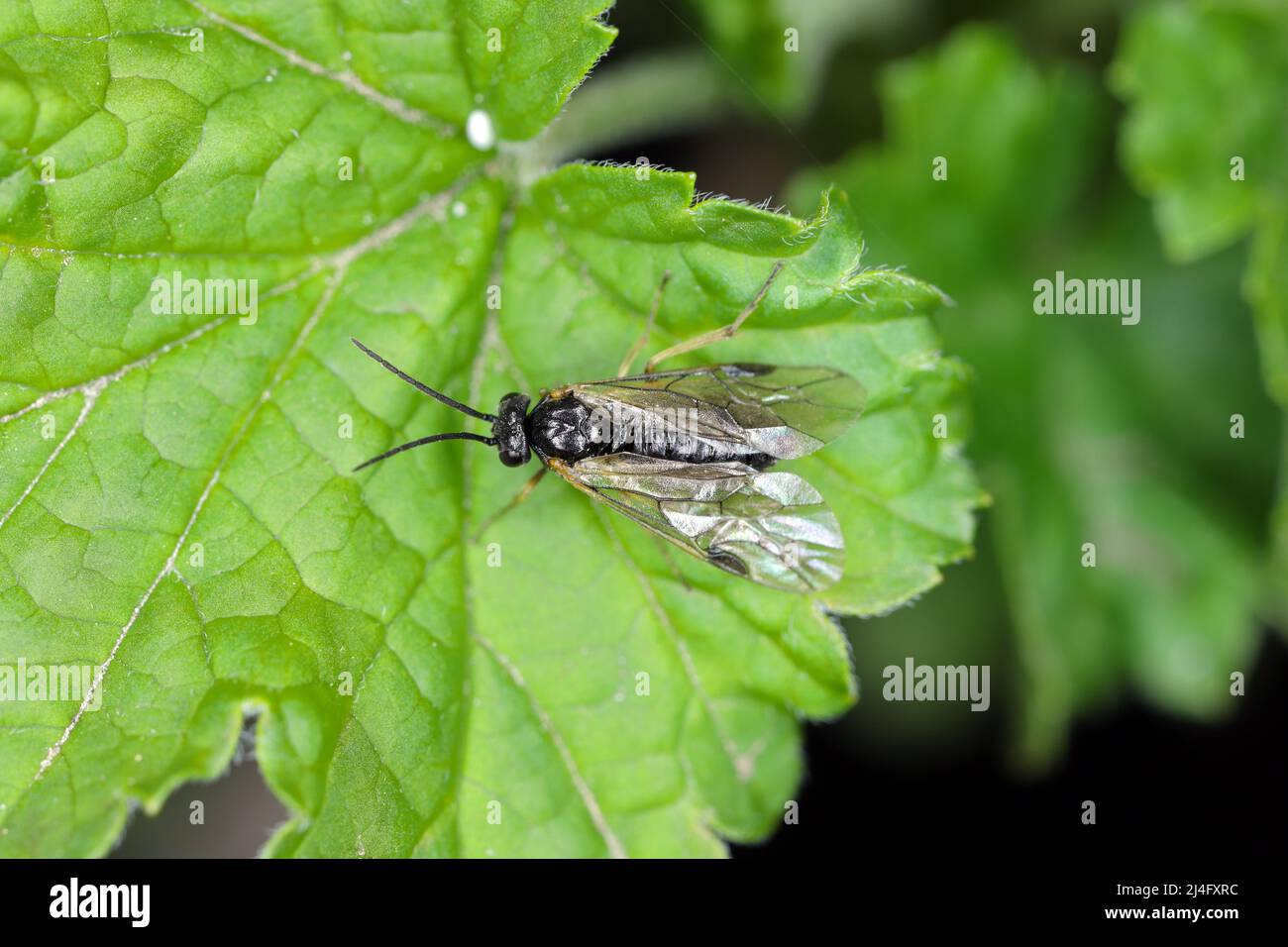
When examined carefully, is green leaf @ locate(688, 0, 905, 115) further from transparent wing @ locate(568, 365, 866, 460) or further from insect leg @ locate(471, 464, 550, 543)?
insect leg @ locate(471, 464, 550, 543)

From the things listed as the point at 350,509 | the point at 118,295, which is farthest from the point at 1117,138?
the point at 118,295

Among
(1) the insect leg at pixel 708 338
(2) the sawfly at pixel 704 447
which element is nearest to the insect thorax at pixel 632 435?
(2) the sawfly at pixel 704 447

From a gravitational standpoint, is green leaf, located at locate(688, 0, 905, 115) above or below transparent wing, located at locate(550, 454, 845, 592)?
above

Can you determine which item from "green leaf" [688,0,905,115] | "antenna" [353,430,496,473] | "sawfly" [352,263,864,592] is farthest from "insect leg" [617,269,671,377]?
"green leaf" [688,0,905,115]

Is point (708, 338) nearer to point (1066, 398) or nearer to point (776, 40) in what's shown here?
point (776, 40)

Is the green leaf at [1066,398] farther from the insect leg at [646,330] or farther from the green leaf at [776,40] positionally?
the insect leg at [646,330]

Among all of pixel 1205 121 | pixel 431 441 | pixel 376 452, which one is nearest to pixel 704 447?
pixel 431 441

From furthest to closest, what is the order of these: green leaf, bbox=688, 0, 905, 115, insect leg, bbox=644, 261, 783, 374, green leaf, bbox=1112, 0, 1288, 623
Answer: green leaf, bbox=688, 0, 905, 115 < green leaf, bbox=1112, 0, 1288, 623 < insect leg, bbox=644, 261, 783, 374
